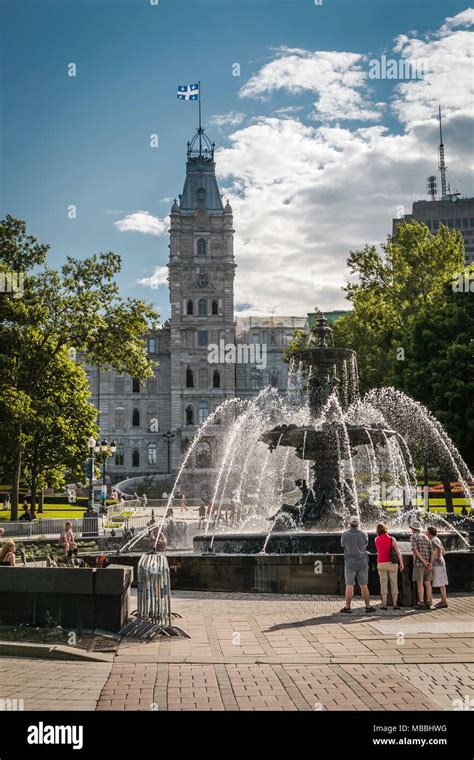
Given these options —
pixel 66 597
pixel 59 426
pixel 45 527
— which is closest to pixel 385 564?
pixel 66 597

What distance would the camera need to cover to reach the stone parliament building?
267 feet

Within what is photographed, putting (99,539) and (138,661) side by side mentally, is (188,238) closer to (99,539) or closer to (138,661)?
(99,539)

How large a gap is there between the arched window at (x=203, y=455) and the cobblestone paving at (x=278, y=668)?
2586 inches

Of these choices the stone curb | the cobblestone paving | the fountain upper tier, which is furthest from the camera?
the fountain upper tier

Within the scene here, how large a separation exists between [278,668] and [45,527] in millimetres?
24677

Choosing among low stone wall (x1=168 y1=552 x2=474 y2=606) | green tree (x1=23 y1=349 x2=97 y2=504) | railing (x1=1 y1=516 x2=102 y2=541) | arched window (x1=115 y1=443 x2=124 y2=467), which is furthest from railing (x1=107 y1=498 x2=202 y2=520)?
low stone wall (x1=168 y1=552 x2=474 y2=606)

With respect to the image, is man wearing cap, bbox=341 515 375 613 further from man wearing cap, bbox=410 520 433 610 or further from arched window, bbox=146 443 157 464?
arched window, bbox=146 443 157 464

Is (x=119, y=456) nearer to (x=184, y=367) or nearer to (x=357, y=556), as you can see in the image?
(x=184, y=367)

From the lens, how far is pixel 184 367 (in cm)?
8194

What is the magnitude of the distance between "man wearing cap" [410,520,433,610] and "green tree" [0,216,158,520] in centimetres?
2218

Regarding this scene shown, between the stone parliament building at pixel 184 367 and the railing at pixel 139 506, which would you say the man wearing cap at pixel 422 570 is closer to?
the railing at pixel 139 506

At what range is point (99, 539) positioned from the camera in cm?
2591
